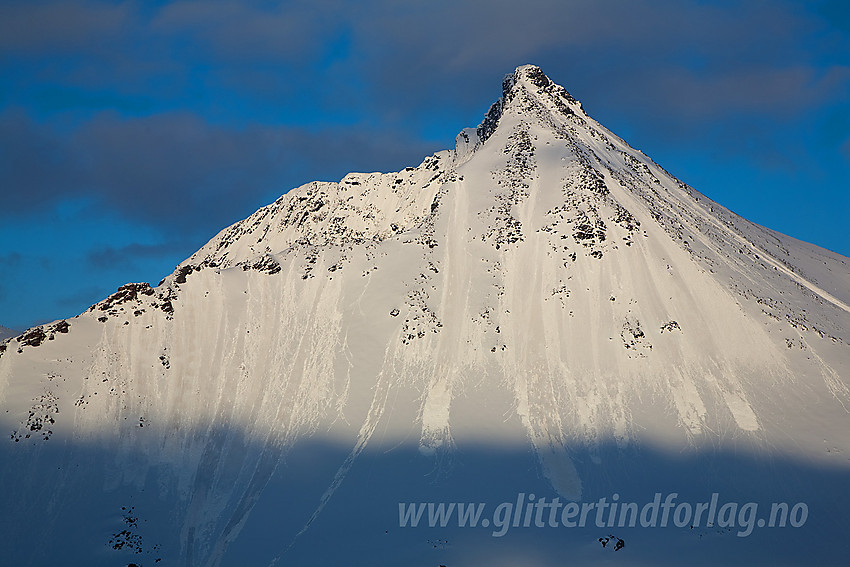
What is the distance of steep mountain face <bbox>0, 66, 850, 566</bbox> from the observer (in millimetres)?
64938

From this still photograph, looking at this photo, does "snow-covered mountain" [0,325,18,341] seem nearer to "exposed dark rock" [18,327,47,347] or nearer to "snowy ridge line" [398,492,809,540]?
"exposed dark rock" [18,327,47,347]

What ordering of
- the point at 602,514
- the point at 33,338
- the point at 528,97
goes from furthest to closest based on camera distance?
the point at 528,97 → the point at 33,338 → the point at 602,514

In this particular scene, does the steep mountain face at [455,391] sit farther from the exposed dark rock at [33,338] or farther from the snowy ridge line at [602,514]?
the snowy ridge line at [602,514]

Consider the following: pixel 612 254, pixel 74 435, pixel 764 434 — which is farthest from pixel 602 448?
pixel 74 435

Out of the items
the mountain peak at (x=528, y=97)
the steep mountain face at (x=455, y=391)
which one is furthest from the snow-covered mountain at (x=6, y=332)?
the mountain peak at (x=528, y=97)

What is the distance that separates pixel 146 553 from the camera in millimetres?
62906

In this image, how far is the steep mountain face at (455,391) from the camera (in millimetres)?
64938

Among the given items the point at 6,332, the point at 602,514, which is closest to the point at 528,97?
the point at 602,514

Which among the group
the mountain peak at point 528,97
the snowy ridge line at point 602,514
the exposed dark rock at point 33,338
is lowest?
the snowy ridge line at point 602,514

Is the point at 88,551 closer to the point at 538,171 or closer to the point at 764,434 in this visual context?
the point at 764,434

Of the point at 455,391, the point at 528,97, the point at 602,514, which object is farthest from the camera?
the point at 528,97

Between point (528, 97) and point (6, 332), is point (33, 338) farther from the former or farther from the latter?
point (528, 97)

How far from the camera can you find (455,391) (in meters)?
80.1

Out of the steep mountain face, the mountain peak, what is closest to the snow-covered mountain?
the steep mountain face
